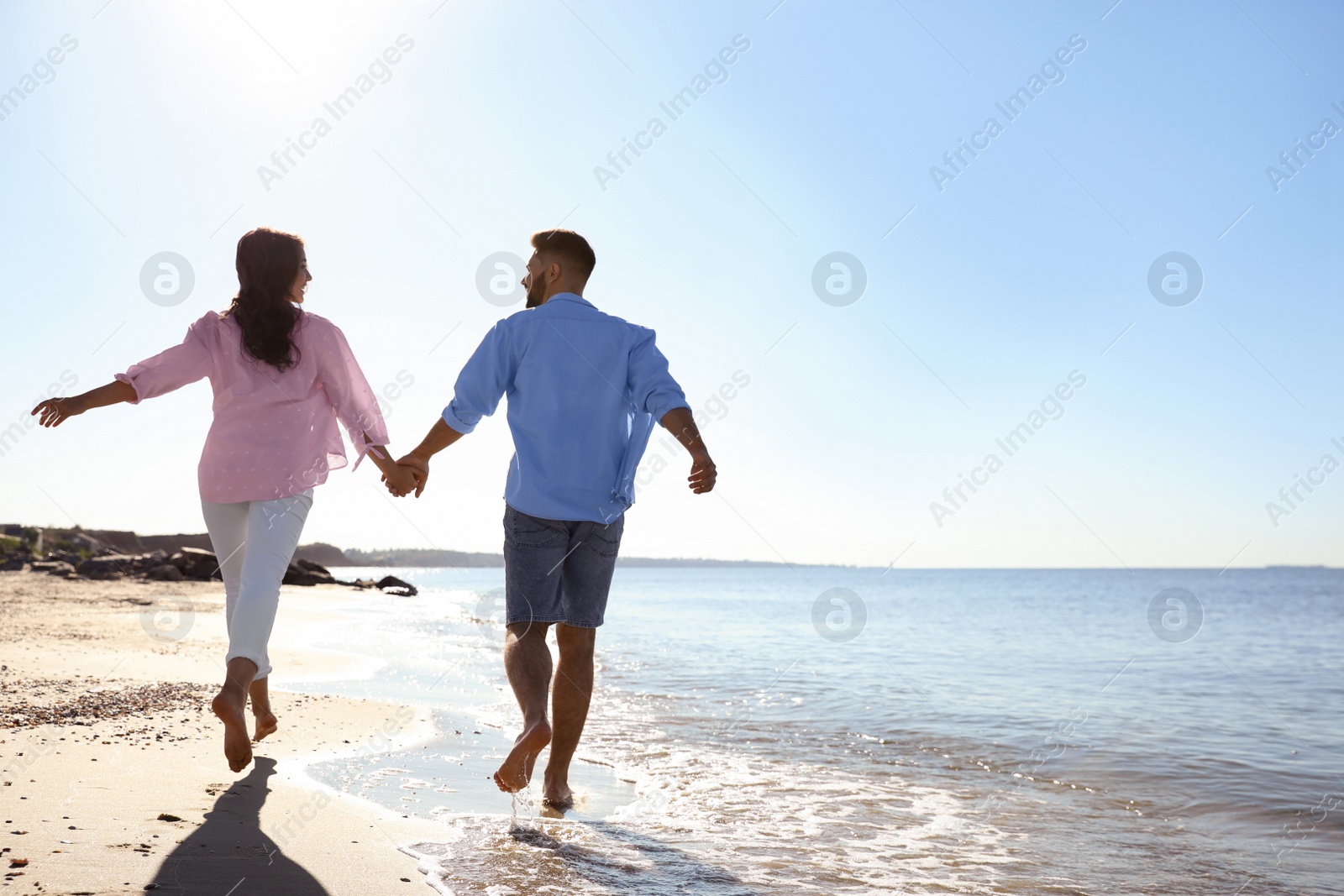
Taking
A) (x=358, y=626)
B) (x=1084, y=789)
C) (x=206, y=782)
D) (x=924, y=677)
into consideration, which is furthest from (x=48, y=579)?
(x=1084, y=789)

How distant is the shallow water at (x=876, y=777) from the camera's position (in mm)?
3031

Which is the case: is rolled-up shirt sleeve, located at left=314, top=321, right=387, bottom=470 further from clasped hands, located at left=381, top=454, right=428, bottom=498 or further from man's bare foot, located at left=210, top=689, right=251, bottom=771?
man's bare foot, located at left=210, top=689, right=251, bottom=771

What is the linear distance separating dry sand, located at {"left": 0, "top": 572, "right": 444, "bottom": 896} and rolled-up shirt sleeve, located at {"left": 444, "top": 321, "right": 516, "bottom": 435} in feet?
4.74

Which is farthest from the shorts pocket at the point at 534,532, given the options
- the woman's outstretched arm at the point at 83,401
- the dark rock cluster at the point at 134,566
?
the dark rock cluster at the point at 134,566

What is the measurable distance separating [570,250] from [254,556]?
1.67m

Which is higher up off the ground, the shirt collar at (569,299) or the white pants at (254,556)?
the shirt collar at (569,299)

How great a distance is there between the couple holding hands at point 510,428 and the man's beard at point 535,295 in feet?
0.38

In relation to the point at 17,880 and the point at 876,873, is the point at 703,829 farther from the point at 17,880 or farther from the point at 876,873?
the point at 17,880

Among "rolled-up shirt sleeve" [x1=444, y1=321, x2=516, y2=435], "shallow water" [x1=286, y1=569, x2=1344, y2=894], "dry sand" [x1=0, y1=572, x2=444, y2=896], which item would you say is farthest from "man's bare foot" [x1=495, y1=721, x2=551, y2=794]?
"rolled-up shirt sleeve" [x1=444, y1=321, x2=516, y2=435]

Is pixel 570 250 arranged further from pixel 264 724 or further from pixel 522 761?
pixel 264 724

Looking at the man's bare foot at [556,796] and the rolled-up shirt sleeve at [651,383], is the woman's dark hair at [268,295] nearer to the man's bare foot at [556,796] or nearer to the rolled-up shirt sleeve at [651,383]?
the rolled-up shirt sleeve at [651,383]

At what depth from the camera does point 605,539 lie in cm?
334

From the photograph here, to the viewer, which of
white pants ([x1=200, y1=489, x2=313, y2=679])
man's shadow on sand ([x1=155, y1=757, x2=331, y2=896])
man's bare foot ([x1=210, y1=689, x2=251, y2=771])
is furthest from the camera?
white pants ([x1=200, y1=489, x2=313, y2=679])

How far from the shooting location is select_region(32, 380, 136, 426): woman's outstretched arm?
297cm
